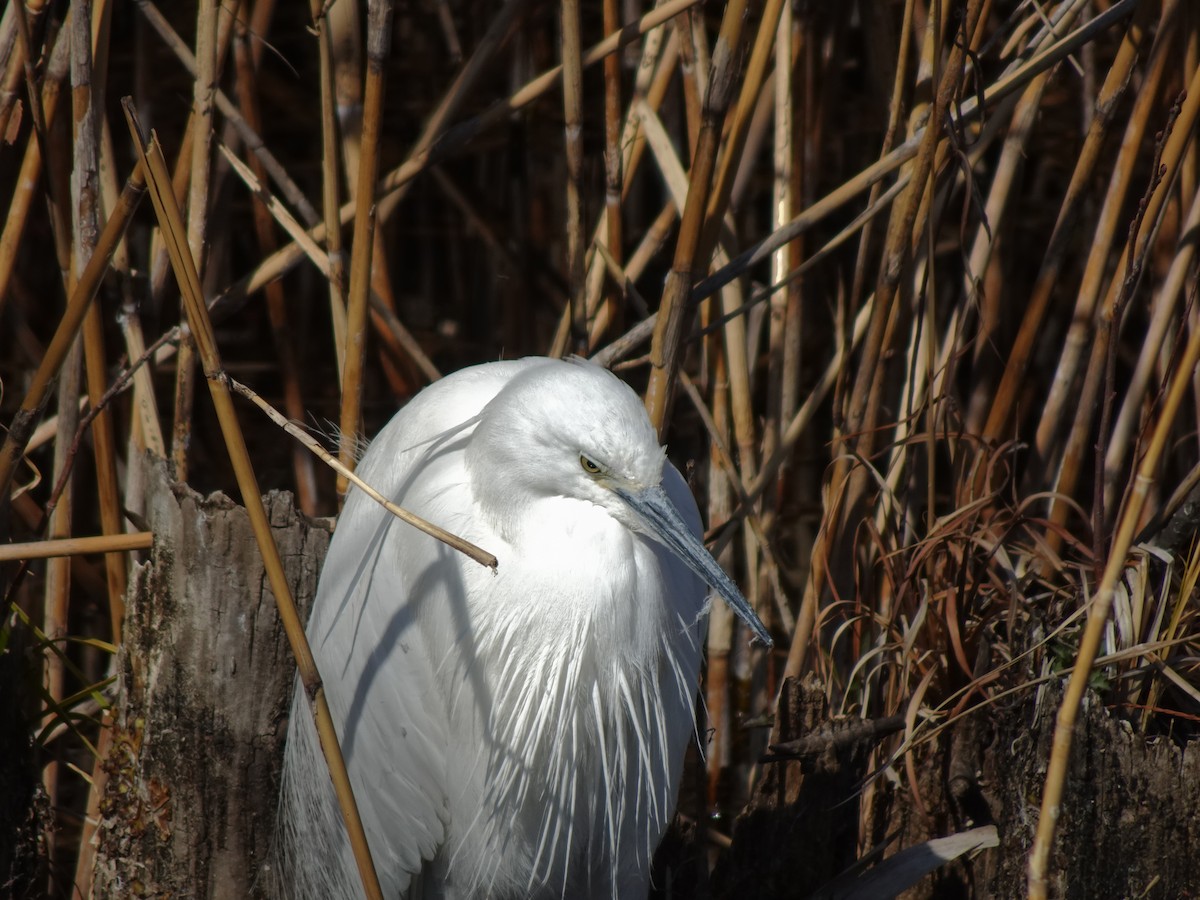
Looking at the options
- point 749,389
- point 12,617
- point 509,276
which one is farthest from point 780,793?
point 509,276

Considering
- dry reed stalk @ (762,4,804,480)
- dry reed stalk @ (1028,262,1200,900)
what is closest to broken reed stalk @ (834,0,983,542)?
dry reed stalk @ (762,4,804,480)

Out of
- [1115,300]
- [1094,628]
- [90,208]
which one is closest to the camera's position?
[1094,628]

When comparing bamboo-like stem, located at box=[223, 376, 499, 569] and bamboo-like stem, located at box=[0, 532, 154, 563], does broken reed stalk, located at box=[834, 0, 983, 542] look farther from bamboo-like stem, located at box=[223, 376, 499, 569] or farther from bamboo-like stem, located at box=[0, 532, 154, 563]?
bamboo-like stem, located at box=[0, 532, 154, 563]

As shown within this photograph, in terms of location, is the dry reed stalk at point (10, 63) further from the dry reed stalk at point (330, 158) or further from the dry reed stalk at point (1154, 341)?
the dry reed stalk at point (1154, 341)

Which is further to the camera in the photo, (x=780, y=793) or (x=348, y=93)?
(x=348, y=93)

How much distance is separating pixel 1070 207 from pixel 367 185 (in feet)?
3.99

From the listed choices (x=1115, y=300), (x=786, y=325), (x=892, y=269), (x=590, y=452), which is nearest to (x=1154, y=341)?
(x=1115, y=300)

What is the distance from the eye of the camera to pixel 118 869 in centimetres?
188

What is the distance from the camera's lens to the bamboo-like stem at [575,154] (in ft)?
5.64

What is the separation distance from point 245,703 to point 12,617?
479mm

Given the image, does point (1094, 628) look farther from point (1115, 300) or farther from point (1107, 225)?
point (1107, 225)

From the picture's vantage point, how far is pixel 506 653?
1.66 m

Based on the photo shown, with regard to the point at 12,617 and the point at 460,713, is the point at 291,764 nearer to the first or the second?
the point at 460,713

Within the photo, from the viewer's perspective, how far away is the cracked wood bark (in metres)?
1.76
